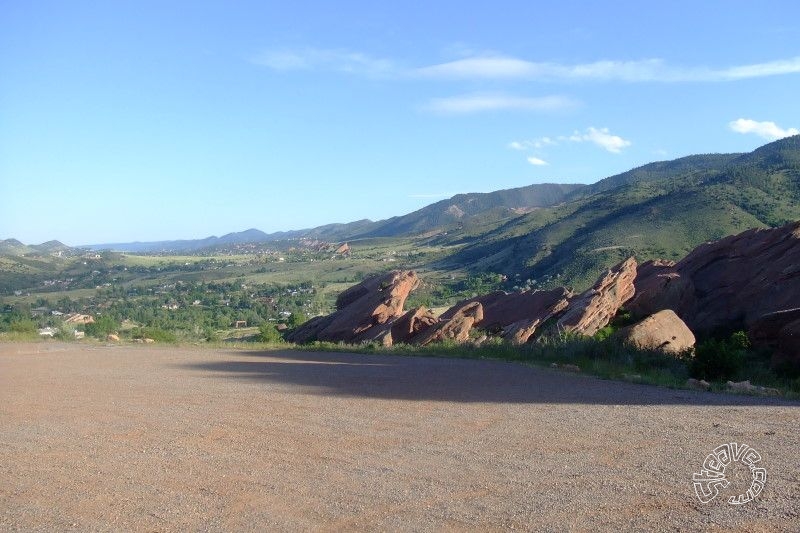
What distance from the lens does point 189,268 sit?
157 m

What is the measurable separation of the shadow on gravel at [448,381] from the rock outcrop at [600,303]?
660 cm

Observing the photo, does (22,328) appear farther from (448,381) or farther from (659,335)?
(659,335)

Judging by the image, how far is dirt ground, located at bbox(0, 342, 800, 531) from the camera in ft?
19.9

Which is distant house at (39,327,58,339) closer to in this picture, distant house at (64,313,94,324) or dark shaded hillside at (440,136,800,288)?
distant house at (64,313,94,324)

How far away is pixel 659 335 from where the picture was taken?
62.5ft

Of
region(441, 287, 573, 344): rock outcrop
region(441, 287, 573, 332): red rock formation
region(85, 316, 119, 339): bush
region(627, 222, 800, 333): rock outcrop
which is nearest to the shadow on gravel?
region(441, 287, 573, 344): rock outcrop

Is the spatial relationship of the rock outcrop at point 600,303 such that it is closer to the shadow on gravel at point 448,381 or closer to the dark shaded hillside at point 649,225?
the shadow on gravel at point 448,381

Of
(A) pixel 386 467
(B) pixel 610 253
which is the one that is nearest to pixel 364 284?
(A) pixel 386 467

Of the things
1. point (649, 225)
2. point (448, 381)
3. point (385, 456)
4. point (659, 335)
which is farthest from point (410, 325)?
point (649, 225)

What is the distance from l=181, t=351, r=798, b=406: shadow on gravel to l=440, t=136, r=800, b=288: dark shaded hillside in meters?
40.2

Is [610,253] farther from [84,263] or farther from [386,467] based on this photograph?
[84,263]

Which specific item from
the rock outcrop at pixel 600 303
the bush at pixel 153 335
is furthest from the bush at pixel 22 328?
the rock outcrop at pixel 600 303

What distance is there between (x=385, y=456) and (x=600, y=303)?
18384 mm

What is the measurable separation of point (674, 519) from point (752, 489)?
1242 mm
